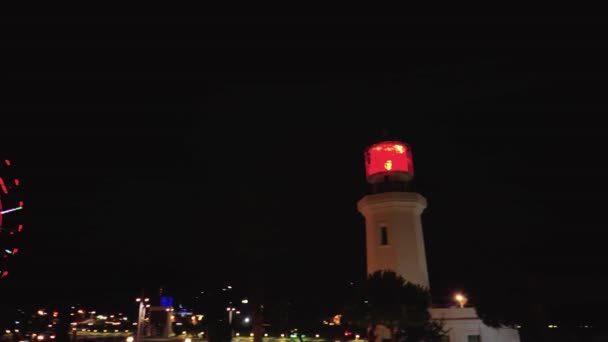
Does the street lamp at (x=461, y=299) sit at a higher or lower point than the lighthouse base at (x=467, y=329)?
higher

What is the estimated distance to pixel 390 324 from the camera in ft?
85.9

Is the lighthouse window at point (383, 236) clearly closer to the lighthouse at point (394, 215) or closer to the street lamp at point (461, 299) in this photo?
the lighthouse at point (394, 215)

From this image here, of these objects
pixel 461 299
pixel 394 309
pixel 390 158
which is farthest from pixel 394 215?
pixel 461 299

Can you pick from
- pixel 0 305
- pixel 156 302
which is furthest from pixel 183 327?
pixel 0 305

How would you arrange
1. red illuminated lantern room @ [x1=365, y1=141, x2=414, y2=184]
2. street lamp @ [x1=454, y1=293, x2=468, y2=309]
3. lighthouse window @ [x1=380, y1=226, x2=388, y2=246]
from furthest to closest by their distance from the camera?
1. street lamp @ [x1=454, y1=293, x2=468, y2=309]
2. red illuminated lantern room @ [x1=365, y1=141, x2=414, y2=184]
3. lighthouse window @ [x1=380, y1=226, x2=388, y2=246]

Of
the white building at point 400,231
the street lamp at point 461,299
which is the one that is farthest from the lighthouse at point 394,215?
the street lamp at point 461,299

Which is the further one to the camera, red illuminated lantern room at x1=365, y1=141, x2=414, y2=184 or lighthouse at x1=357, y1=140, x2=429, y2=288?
red illuminated lantern room at x1=365, y1=141, x2=414, y2=184

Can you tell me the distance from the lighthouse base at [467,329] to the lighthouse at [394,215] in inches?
86.3

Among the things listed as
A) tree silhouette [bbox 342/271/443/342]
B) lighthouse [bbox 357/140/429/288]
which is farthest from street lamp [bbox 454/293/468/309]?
tree silhouette [bbox 342/271/443/342]

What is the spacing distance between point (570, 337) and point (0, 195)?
38653 millimetres

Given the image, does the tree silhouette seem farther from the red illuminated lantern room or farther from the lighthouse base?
the red illuminated lantern room

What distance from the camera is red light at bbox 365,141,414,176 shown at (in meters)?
Answer: 33.5

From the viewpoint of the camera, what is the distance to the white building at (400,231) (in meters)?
30.0

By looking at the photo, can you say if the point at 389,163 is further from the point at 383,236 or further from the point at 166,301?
the point at 166,301
